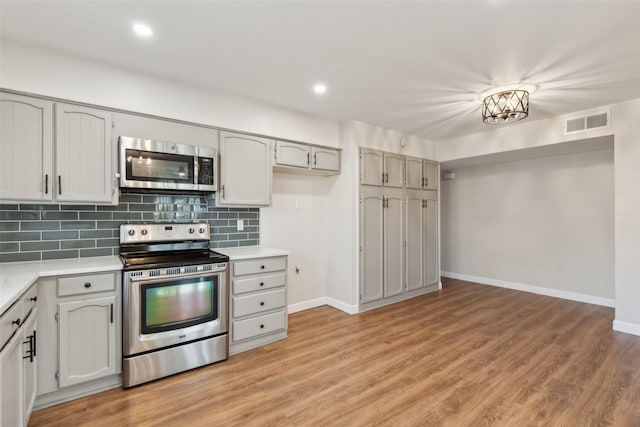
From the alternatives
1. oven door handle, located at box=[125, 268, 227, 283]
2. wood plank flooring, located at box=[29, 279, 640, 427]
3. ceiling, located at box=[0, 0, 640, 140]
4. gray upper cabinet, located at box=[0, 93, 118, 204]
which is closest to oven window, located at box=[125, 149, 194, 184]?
gray upper cabinet, located at box=[0, 93, 118, 204]

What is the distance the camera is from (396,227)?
4.36 m

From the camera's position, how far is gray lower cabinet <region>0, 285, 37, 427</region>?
4.64 ft

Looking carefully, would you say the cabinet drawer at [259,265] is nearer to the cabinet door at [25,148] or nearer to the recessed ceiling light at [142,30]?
the cabinet door at [25,148]

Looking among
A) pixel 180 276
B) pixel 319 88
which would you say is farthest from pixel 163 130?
pixel 319 88

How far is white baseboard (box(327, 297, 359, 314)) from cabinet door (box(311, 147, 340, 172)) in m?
1.74

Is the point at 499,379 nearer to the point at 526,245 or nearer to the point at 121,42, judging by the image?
the point at 526,245

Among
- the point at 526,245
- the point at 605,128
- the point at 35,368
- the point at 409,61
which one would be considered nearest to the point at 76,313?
the point at 35,368

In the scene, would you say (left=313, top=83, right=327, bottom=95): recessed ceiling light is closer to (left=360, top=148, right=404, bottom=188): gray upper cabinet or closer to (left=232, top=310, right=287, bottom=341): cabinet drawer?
(left=360, top=148, right=404, bottom=188): gray upper cabinet

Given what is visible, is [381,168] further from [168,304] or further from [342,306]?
[168,304]

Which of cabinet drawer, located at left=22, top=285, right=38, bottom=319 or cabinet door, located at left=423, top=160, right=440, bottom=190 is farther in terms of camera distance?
cabinet door, located at left=423, top=160, right=440, bottom=190

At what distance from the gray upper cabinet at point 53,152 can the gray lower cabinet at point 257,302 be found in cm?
125

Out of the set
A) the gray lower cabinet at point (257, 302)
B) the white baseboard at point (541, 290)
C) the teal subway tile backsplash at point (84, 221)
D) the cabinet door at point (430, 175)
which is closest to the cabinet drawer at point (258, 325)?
the gray lower cabinet at point (257, 302)

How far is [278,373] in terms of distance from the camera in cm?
251

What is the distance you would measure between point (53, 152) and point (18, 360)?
1.43 meters
